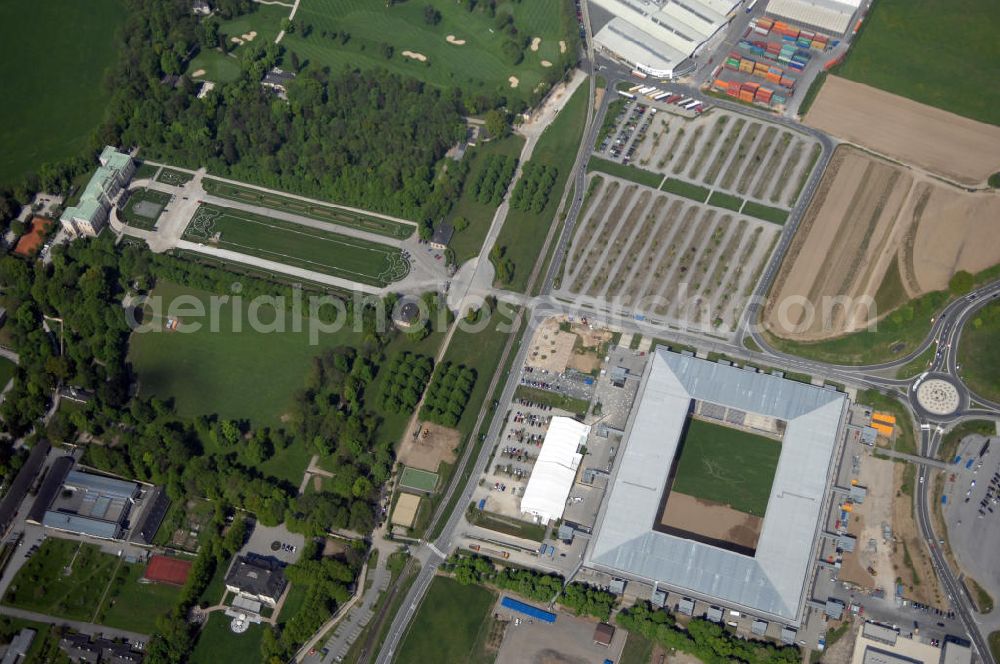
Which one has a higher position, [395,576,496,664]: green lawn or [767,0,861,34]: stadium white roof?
[767,0,861,34]: stadium white roof

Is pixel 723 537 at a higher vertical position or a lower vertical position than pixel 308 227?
lower

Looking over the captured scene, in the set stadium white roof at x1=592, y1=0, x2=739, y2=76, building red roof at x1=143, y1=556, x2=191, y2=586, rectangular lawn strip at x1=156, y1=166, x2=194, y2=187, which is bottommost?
building red roof at x1=143, y1=556, x2=191, y2=586

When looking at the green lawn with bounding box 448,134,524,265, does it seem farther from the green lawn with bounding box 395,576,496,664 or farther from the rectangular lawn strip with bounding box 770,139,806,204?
the green lawn with bounding box 395,576,496,664

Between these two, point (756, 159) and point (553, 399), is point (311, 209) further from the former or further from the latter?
point (756, 159)

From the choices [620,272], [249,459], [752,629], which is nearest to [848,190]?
[620,272]

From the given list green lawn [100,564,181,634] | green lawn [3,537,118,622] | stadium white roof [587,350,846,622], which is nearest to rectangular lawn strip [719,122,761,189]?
stadium white roof [587,350,846,622]

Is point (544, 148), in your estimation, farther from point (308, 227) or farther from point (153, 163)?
point (153, 163)

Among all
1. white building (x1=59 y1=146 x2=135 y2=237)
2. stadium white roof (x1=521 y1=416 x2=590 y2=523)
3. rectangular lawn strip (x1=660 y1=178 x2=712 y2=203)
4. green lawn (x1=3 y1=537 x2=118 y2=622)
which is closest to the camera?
green lawn (x1=3 y1=537 x2=118 y2=622)
